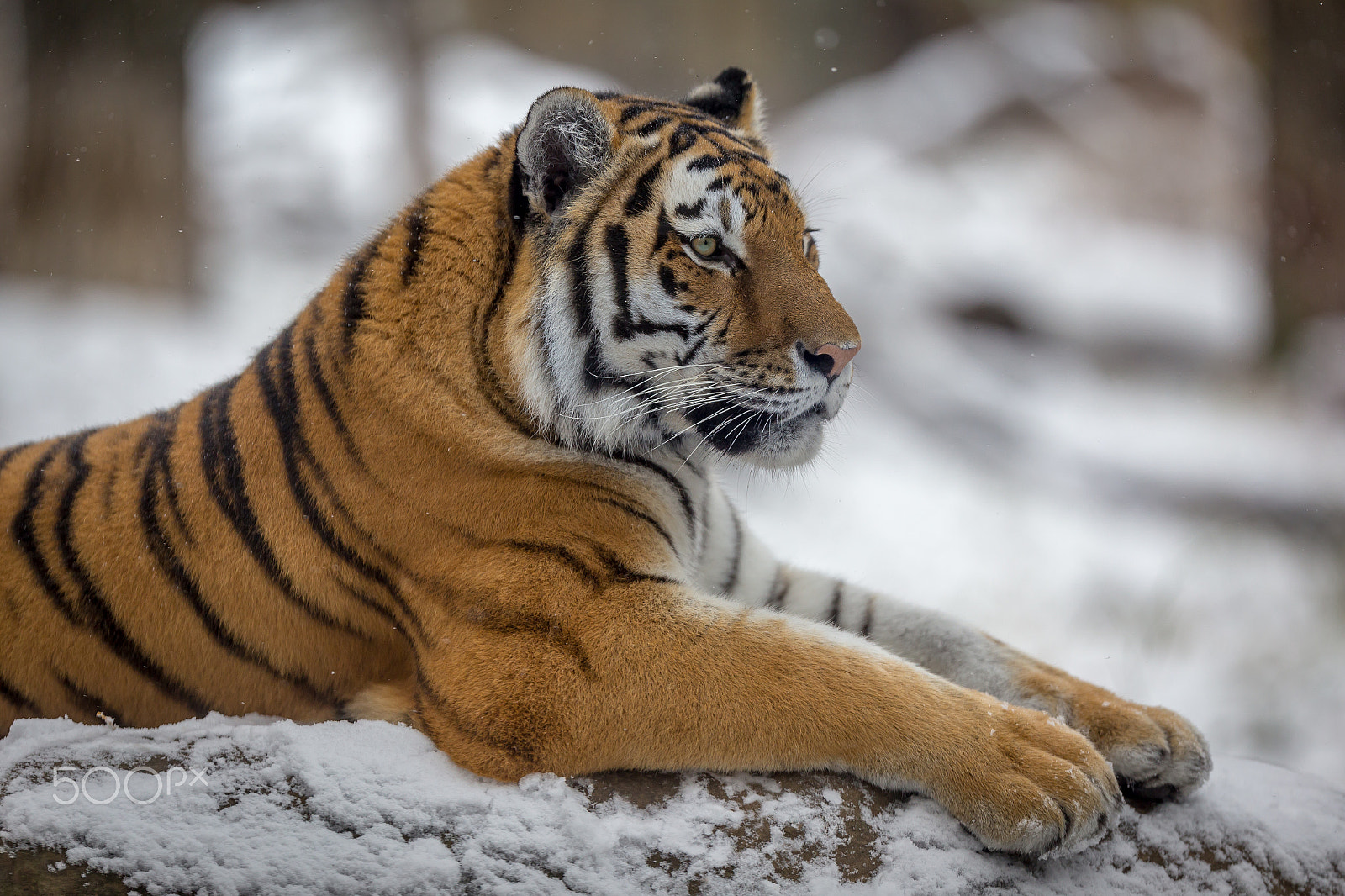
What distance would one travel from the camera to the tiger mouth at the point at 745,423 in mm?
1633

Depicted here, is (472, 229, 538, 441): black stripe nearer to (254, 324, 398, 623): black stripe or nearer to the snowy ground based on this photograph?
(254, 324, 398, 623): black stripe

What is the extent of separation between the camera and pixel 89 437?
184 centimetres

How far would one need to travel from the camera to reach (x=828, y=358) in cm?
158

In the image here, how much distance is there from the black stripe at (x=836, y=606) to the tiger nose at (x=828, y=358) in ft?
2.00

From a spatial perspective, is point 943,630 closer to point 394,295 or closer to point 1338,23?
point 394,295

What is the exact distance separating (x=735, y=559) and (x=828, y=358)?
557 millimetres

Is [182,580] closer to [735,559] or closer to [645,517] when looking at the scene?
[645,517]

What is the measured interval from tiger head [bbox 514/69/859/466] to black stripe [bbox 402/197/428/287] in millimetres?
193

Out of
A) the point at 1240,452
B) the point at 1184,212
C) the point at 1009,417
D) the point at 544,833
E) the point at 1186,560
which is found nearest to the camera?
the point at 544,833

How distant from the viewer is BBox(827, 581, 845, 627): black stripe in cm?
200

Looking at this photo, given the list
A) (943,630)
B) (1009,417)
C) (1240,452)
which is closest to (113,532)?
(943,630)

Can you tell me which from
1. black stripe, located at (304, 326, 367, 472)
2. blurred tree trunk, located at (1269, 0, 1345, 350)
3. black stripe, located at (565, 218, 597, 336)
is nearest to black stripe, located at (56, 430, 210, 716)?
black stripe, located at (304, 326, 367, 472)

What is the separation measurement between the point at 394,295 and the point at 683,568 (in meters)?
0.67

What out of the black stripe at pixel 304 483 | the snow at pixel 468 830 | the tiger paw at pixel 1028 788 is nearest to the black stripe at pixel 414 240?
the black stripe at pixel 304 483
